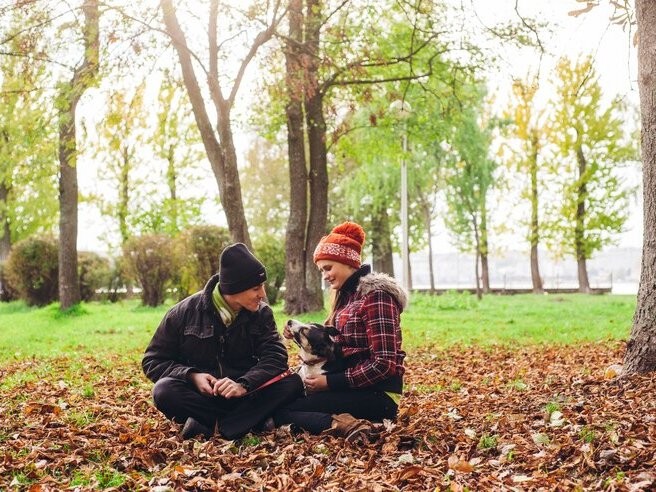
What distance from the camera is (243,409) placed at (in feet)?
16.6

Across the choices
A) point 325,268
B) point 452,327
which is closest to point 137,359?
point 325,268

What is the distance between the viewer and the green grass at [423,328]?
450 inches

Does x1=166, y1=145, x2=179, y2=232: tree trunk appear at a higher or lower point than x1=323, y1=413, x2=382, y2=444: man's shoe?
higher

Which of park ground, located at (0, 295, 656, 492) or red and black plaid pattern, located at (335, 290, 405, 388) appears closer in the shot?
park ground, located at (0, 295, 656, 492)

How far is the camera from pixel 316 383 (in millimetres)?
5055

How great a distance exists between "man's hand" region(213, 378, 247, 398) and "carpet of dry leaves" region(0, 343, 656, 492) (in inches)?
12.8

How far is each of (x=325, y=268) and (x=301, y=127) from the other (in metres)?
11.5

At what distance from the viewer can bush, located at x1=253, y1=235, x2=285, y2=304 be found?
66.2ft

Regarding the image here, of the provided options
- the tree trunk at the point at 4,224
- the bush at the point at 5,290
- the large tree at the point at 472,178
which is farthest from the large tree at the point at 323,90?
the tree trunk at the point at 4,224

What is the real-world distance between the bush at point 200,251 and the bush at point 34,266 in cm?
500

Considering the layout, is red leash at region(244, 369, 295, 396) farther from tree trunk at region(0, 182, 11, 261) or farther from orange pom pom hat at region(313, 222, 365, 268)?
tree trunk at region(0, 182, 11, 261)

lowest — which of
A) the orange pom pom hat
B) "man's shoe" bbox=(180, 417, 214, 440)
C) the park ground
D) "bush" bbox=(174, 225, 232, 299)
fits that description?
the park ground

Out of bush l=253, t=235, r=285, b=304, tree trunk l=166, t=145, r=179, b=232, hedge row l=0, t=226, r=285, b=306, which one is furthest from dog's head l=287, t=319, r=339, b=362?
tree trunk l=166, t=145, r=179, b=232

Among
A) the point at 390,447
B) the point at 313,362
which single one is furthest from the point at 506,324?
the point at 390,447
